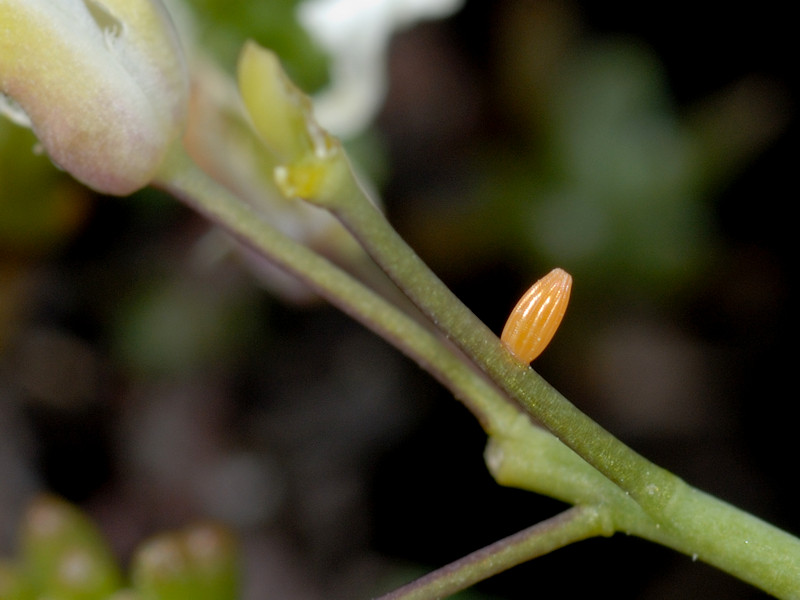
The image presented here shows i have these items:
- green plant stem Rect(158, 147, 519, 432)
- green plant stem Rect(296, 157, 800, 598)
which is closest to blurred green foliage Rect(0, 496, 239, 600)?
green plant stem Rect(158, 147, 519, 432)

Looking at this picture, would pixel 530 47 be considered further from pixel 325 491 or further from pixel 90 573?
pixel 90 573

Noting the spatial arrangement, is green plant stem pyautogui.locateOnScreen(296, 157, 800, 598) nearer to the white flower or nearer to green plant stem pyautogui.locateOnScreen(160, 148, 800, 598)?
green plant stem pyautogui.locateOnScreen(160, 148, 800, 598)

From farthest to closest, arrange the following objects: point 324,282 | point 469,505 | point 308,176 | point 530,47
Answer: point 530,47 → point 469,505 → point 324,282 → point 308,176

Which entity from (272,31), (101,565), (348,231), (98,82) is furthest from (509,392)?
(272,31)

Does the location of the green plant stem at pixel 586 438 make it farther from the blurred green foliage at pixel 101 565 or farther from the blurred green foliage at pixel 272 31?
the blurred green foliage at pixel 272 31

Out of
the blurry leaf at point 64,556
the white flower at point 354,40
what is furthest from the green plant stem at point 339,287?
the blurry leaf at point 64,556

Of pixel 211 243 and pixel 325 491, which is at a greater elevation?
pixel 211 243

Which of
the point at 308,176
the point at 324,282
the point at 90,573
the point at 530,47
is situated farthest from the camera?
the point at 530,47

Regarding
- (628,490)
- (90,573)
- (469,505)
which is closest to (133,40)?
(628,490)
